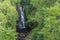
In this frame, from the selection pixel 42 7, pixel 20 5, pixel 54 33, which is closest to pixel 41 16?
pixel 42 7

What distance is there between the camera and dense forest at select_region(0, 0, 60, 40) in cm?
2031

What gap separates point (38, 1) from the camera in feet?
86.8

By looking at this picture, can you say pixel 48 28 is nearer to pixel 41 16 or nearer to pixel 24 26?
pixel 41 16

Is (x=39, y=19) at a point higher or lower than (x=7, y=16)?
lower

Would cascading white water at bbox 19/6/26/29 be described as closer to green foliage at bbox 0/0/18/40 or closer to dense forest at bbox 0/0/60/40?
dense forest at bbox 0/0/60/40

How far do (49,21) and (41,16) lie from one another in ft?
14.6

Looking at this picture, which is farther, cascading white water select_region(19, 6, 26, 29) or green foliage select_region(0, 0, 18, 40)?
cascading white water select_region(19, 6, 26, 29)

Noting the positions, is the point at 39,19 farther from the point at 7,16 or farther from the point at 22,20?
the point at 22,20

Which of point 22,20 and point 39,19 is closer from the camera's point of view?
point 39,19

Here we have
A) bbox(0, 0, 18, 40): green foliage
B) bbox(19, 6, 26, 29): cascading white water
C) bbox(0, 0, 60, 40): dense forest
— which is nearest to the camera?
bbox(0, 0, 60, 40): dense forest

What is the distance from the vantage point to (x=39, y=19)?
24906 millimetres

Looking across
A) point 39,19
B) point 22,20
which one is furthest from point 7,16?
point 22,20

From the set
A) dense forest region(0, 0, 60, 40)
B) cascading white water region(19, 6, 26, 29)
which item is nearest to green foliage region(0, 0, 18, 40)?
dense forest region(0, 0, 60, 40)

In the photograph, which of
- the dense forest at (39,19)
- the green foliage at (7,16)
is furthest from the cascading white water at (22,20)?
the green foliage at (7,16)
